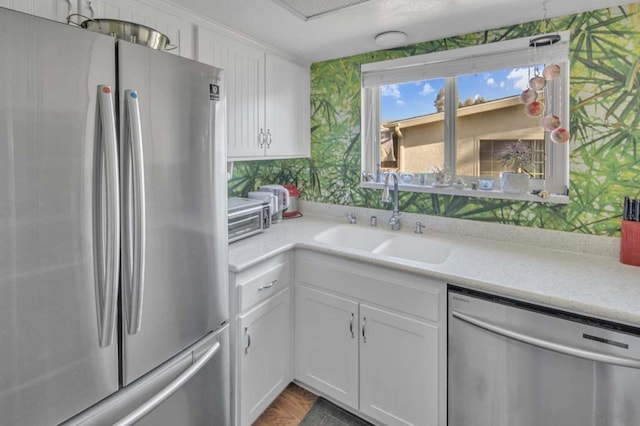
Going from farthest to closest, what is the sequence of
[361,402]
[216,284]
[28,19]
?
[361,402] < [216,284] < [28,19]

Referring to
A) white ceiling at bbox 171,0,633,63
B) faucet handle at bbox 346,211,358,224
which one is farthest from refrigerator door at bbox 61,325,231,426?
white ceiling at bbox 171,0,633,63

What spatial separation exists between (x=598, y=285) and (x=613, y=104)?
942mm

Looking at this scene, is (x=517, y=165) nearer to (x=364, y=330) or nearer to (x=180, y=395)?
(x=364, y=330)

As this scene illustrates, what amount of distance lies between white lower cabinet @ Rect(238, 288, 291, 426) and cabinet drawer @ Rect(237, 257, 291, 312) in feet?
0.15

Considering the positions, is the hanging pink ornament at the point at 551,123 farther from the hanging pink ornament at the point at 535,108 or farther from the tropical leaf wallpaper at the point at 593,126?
the tropical leaf wallpaper at the point at 593,126

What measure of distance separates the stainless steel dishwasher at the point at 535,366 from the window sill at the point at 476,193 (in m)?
0.80

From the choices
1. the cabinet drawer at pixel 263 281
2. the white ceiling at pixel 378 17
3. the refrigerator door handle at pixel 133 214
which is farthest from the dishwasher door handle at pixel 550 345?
the white ceiling at pixel 378 17

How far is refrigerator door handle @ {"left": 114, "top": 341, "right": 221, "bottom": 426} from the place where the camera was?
1107 millimetres

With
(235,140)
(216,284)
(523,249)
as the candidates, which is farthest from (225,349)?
(523,249)

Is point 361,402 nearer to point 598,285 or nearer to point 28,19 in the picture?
point 598,285

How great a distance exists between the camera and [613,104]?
1.68 metres

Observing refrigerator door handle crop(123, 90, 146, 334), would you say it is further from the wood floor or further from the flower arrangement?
the flower arrangement

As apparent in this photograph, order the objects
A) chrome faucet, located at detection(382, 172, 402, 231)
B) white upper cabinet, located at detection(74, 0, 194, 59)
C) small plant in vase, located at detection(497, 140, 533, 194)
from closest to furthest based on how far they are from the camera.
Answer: white upper cabinet, located at detection(74, 0, 194, 59), small plant in vase, located at detection(497, 140, 533, 194), chrome faucet, located at detection(382, 172, 402, 231)

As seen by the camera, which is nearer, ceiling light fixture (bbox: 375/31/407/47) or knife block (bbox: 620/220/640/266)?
knife block (bbox: 620/220/640/266)
